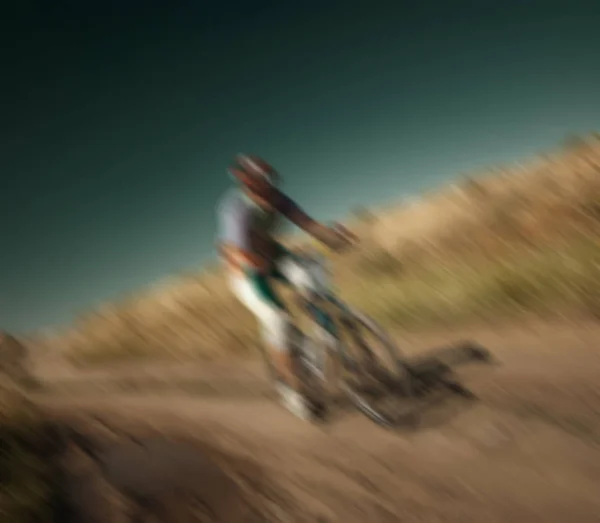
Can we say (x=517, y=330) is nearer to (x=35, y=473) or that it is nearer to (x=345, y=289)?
(x=345, y=289)

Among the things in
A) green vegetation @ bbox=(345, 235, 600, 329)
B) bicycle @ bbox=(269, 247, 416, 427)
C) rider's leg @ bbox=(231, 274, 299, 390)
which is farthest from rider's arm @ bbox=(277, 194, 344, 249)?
green vegetation @ bbox=(345, 235, 600, 329)

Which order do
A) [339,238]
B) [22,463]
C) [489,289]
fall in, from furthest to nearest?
[489,289] < [339,238] < [22,463]

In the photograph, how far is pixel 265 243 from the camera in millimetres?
2590

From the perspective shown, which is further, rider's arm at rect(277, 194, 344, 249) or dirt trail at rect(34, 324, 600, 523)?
rider's arm at rect(277, 194, 344, 249)

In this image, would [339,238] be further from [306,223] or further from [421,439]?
[421,439]

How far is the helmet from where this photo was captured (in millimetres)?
2588

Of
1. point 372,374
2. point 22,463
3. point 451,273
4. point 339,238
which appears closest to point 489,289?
point 451,273

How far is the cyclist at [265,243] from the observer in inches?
101

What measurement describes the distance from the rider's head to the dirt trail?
93 centimetres

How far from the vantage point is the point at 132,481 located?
7.16 ft

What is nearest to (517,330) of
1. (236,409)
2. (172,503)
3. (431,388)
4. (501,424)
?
(431,388)

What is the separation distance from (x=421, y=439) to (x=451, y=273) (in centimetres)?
147

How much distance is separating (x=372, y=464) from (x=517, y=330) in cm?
124

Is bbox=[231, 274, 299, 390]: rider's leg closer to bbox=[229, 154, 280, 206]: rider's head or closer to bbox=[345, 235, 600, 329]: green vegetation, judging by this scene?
bbox=[229, 154, 280, 206]: rider's head
